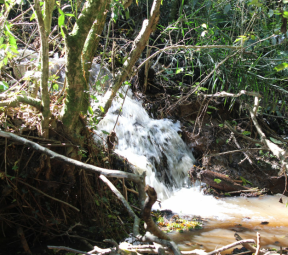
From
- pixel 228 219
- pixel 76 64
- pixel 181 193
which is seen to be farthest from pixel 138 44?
pixel 181 193

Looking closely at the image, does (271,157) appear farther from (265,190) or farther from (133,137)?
(133,137)

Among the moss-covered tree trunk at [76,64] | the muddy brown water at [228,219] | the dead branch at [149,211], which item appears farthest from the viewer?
the muddy brown water at [228,219]

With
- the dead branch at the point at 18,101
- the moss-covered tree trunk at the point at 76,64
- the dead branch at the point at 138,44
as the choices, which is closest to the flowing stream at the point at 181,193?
the dead branch at the point at 138,44

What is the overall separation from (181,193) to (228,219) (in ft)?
4.05

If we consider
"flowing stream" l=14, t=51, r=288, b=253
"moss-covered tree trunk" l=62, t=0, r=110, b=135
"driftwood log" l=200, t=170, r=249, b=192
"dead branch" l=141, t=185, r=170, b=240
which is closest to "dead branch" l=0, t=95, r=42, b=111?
"moss-covered tree trunk" l=62, t=0, r=110, b=135

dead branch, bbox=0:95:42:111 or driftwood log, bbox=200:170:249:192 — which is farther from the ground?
dead branch, bbox=0:95:42:111

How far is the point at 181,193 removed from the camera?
481 centimetres

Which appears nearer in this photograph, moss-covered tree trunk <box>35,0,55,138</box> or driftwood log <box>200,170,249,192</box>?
moss-covered tree trunk <box>35,0,55,138</box>

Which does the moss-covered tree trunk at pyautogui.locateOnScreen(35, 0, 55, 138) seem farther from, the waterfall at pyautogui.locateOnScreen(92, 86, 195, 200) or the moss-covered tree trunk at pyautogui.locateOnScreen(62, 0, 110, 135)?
the waterfall at pyautogui.locateOnScreen(92, 86, 195, 200)

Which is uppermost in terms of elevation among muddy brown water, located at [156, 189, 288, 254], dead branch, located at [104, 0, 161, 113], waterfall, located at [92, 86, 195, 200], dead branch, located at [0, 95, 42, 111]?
dead branch, located at [104, 0, 161, 113]

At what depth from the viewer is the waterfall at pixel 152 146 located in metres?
4.64

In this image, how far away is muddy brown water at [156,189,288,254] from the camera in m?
2.87

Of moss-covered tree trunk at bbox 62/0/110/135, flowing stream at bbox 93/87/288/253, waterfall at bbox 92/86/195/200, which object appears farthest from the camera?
waterfall at bbox 92/86/195/200

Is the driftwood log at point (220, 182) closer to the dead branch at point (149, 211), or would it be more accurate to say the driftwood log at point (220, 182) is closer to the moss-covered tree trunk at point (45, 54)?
the moss-covered tree trunk at point (45, 54)
